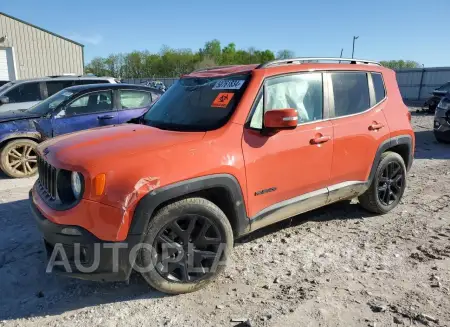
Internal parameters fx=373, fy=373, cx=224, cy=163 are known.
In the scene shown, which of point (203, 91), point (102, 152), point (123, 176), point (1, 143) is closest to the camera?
point (123, 176)

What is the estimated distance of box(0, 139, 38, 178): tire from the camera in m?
6.61

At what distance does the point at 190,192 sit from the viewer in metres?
2.86

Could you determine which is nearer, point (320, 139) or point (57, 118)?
point (320, 139)

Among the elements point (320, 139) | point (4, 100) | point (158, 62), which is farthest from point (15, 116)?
point (158, 62)

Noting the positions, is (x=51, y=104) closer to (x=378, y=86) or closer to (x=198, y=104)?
(x=198, y=104)

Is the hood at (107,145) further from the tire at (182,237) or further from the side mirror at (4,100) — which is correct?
the side mirror at (4,100)

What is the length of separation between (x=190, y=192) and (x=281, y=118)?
3.16 ft

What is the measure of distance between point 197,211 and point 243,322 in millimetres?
871

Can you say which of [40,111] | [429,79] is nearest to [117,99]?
[40,111]

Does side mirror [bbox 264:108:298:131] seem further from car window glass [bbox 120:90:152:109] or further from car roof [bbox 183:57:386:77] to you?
car window glass [bbox 120:90:152:109]

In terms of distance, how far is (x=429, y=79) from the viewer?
2870 cm

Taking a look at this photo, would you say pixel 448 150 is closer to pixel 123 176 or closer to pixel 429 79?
pixel 123 176

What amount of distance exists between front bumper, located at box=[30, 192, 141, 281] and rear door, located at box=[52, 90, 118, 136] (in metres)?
4.39

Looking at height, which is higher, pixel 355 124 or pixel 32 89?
pixel 32 89
